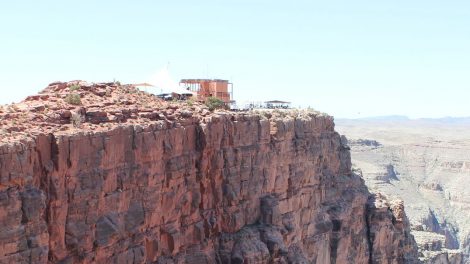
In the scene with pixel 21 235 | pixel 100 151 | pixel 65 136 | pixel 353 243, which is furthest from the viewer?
pixel 353 243

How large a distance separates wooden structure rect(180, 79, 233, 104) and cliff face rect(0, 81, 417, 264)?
16.0 ft

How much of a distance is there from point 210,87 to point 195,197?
17.5 m

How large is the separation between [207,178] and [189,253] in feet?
16.1

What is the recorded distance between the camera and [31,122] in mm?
35125

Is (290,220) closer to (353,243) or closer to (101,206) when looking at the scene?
(353,243)

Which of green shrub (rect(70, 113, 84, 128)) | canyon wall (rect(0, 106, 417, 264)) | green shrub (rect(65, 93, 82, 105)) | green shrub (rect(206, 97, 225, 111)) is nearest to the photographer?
canyon wall (rect(0, 106, 417, 264))

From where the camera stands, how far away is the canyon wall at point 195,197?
32.9 m

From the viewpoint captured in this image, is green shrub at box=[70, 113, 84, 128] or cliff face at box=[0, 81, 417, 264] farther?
green shrub at box=[70, 113, 84, 128]

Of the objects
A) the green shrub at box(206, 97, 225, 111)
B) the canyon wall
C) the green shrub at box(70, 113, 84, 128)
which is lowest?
the canyon wall

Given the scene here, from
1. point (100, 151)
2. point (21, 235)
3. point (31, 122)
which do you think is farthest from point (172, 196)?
point (21, 235)

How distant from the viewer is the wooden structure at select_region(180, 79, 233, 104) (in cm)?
6103

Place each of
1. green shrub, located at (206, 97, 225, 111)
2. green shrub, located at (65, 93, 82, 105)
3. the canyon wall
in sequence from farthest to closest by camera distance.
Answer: green shrub, located at (206, 97, 225, 111), green shrub, located at (65, 93, 82, 105), the canyon wall

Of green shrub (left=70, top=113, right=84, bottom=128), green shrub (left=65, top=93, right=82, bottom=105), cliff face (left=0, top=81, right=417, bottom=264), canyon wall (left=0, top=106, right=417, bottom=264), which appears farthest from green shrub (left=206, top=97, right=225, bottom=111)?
green shrub (left=70, top=113, right=84, bottom=128)

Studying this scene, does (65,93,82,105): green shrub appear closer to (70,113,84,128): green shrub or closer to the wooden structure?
(70,113,84,128): green shrub
